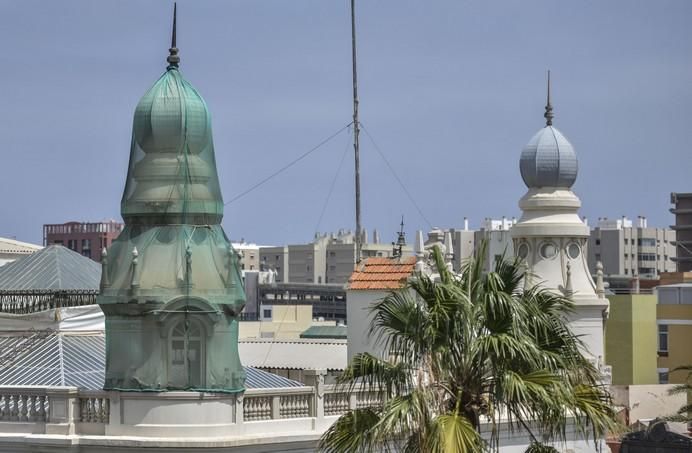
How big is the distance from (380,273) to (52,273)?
36.3ft

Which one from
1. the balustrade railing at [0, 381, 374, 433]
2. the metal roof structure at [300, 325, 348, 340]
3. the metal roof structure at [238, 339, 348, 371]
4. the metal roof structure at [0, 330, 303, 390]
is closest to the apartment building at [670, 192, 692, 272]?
the metal roof structure at [300, 325, 348, 340]

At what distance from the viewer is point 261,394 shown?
28.8 metres

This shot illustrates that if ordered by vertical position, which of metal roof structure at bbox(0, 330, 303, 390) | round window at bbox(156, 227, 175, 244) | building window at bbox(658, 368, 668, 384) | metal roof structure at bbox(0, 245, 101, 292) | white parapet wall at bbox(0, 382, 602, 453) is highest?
round window at bbox(156, 227, 175, 244)

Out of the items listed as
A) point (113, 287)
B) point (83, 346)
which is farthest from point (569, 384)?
point (83, 346)

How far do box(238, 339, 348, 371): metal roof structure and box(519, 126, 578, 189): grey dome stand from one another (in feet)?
22.6

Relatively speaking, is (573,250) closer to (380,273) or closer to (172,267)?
(380,273)

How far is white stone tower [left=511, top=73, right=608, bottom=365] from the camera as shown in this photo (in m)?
51.7

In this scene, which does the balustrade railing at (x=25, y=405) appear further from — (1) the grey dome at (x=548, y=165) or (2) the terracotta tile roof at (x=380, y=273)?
(1) the grey dome at (x=548, y=165)

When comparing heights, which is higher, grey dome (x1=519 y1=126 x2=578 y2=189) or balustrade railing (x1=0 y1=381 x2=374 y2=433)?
grey dome (x1=519 y1=126 x2=578 y2=189)

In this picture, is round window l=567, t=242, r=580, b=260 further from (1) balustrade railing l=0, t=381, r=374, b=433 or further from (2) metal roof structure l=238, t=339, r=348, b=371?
(1) balustrade railing l=0, t=381, r=374, b=433

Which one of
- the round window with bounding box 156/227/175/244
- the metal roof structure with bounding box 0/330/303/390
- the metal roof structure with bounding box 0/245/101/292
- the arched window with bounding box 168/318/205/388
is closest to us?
the arched window with bounding box 168/318/205/388

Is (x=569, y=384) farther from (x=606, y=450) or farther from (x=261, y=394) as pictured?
(x=606, y=450)

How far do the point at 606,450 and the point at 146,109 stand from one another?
14464 millimetres

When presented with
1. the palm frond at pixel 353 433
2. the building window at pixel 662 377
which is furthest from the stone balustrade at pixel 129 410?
the building window at pixel 662 377
